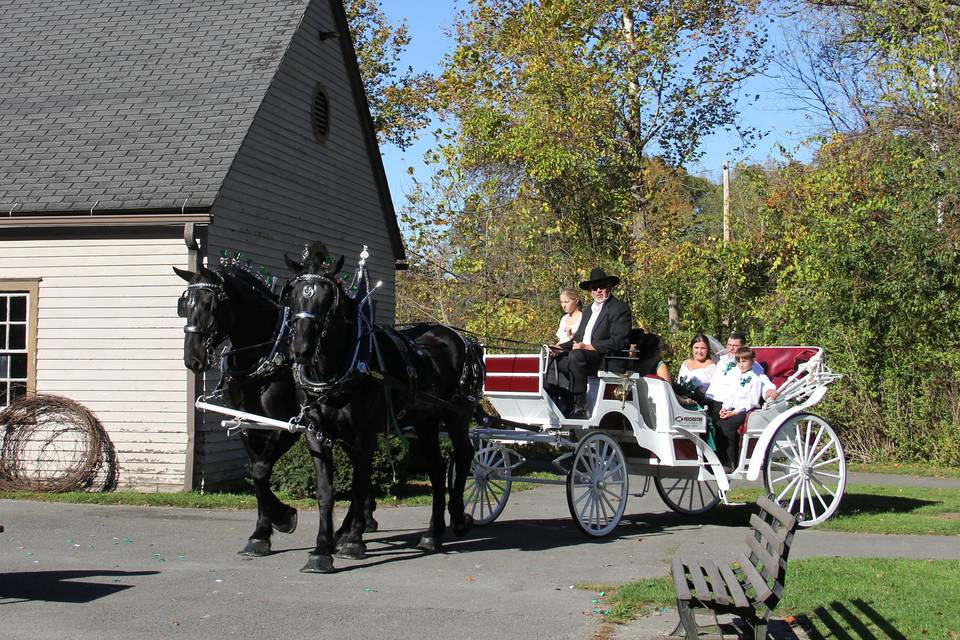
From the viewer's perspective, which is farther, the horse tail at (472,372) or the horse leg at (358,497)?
the horse tail at (472,372)

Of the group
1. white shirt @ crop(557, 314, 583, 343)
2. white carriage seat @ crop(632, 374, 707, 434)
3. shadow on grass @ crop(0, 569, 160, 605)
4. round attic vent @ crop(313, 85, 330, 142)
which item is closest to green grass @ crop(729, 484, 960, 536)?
white carriage seat @ crop(632, 374, 707, 434)

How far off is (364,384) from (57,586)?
2.81 m

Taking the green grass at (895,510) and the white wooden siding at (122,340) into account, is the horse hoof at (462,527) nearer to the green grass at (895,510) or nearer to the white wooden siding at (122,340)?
the green grass at (895,510)

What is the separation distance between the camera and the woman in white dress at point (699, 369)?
12.8 metres

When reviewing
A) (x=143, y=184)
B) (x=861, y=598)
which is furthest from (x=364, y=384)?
(x=143, y=184)

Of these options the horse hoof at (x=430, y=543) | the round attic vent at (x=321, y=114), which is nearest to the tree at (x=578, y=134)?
the round attic vent at (x=321, y=114)

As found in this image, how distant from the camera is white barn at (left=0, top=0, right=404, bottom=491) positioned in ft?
47.2

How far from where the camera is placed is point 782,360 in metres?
12.9

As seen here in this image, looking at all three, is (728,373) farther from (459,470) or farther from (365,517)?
(365,517)

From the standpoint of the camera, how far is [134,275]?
14586 millimetres

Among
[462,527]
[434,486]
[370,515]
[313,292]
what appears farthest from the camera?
[370,515]

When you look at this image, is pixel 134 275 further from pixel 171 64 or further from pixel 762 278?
pixel 762 278

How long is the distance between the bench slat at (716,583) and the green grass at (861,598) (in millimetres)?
→ 812

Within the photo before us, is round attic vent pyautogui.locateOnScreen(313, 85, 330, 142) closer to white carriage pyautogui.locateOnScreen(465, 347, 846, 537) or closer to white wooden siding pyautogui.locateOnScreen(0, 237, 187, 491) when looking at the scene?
white wooden siding pyautogui.locateOnScreen(0, 237, 187, 491)
